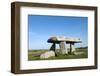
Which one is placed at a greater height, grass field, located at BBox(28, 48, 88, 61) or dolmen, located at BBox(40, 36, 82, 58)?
dolmen, located at BBox(40, 36, 82, 58)

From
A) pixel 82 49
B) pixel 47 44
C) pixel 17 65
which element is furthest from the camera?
pixel 82 49

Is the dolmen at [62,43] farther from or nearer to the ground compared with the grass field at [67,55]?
farther from the ground

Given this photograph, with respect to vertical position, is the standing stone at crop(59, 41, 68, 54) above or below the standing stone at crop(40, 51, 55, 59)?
above

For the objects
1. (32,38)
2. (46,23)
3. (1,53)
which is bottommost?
(1,53)

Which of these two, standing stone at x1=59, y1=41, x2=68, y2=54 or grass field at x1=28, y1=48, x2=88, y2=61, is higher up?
standing stone at x1=59, y1=41, x2=68, y2=54

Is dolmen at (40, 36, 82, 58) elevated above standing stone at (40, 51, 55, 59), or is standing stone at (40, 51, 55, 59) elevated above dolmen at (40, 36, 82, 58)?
dolmen at (40, 36, 82, 58)

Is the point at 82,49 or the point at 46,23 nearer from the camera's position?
the point at 46,23

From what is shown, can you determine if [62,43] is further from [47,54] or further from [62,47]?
[47,54]

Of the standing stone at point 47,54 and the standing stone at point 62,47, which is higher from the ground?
the standing stone at point 62,47

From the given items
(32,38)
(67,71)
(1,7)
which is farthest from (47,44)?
(1,7)

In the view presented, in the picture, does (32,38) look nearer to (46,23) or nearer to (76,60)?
(46,23)

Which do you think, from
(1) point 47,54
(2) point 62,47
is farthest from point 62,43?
(1) point 47,54
